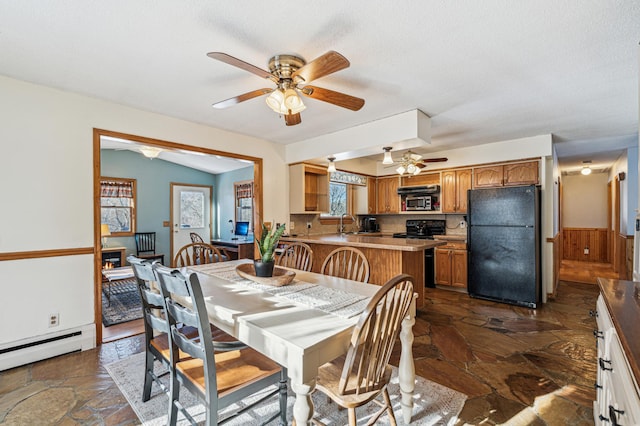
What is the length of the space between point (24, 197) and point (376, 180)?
5165 millimetres

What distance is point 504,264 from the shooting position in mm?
4098

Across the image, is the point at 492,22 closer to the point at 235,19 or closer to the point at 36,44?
the point at 235,19

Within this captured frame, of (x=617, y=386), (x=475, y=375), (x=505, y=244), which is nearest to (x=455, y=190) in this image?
(x=505, y=244)

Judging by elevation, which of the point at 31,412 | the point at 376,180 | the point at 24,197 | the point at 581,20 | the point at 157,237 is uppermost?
the point at 581,20

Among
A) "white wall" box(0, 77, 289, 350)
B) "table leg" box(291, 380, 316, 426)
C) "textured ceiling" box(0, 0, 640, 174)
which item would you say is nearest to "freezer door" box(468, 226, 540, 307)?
"textured ceiling" box(0, 0, 640, 174)

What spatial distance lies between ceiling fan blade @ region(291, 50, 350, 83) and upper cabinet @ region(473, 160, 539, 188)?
376 cm

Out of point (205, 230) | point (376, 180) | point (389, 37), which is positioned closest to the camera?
point (389, 37)

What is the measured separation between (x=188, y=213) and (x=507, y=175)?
21.8 ft

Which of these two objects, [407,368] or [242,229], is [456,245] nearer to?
[407,368]

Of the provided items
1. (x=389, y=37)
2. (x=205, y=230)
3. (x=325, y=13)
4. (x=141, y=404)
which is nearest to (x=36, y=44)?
(x=325, y=13)

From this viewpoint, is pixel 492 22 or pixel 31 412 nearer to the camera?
pixel 492 22

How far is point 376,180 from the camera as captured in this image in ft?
20.0

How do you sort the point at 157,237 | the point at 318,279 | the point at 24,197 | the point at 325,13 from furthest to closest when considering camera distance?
the point at 157,237 → the point at 24,197 → the point at 318,279 → the point at 325,13

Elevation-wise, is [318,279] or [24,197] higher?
[24,197]
